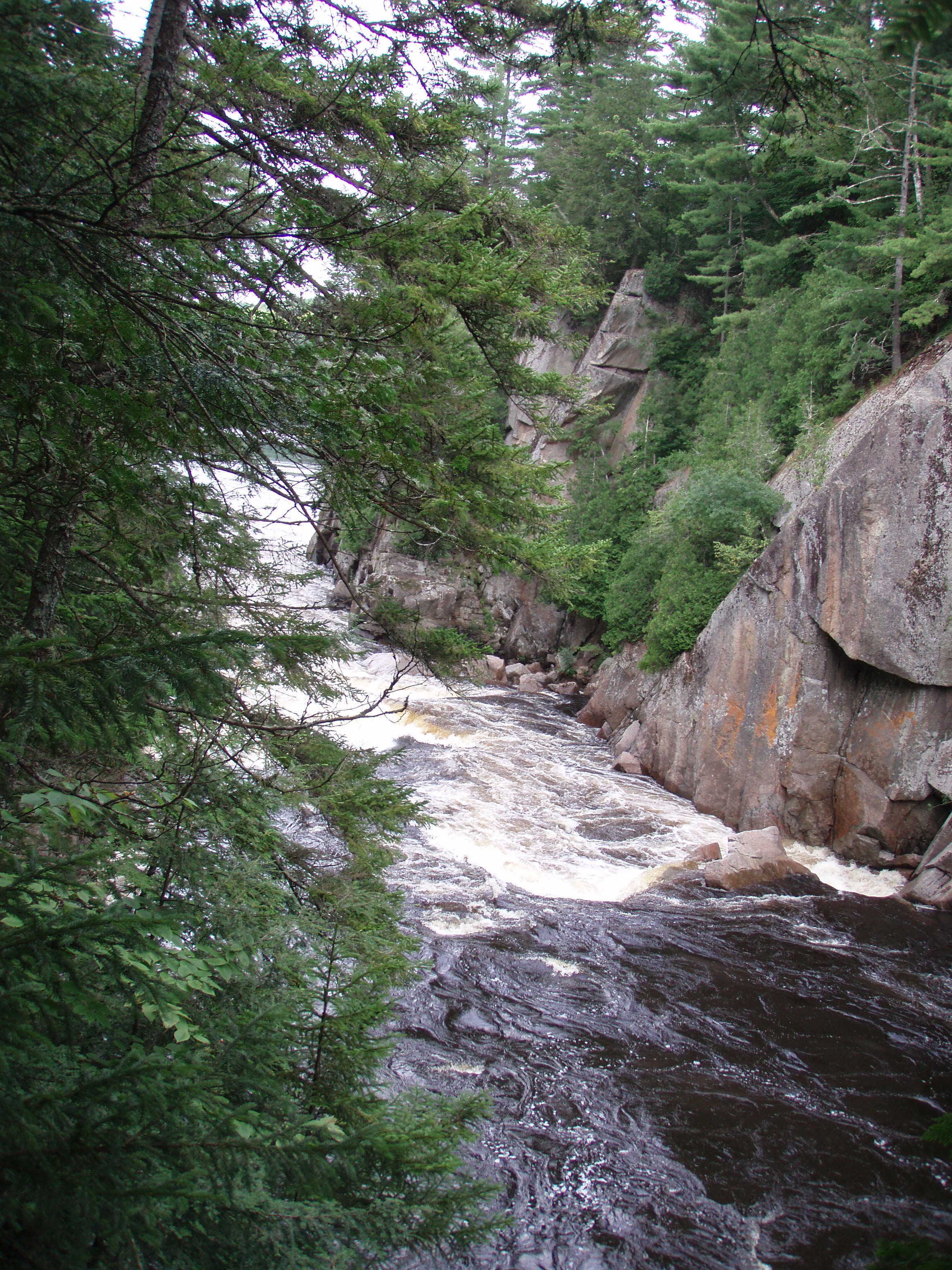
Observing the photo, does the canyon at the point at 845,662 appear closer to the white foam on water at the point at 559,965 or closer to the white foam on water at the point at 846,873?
the white foam on water at the point at 846,873

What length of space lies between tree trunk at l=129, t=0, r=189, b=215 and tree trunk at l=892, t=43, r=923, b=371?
12154mm

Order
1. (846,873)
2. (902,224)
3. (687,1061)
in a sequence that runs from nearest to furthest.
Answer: (687,1061) < (846,873) < (902,224)

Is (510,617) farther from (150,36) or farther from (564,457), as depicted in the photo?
(150,36)

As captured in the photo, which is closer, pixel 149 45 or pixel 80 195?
pixel 80 195

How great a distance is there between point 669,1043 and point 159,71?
764 cm

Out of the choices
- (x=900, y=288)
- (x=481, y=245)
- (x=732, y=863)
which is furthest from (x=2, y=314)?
→ (x=900, y=288)

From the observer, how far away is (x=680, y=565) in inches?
614

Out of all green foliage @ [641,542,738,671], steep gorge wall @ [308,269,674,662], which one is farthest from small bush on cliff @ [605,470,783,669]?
steep gorge wall @ [308,269,674,662]

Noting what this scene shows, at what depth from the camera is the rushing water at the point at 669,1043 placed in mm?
4523

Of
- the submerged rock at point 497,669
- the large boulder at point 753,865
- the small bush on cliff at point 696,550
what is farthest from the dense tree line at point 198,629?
the submerged rock at point 497,669

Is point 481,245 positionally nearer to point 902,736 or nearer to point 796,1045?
point 796,1045

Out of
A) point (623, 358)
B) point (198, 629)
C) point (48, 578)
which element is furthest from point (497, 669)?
point (48, 578)

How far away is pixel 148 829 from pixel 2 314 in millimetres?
2144

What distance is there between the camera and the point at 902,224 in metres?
12.5
